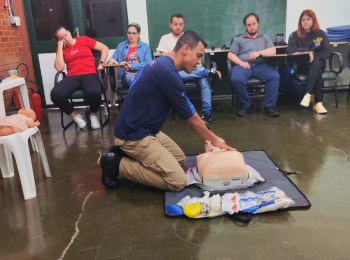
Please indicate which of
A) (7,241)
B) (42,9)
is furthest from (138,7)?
(7,241)

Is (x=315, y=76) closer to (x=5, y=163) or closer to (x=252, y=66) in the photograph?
(x=252, y=66)

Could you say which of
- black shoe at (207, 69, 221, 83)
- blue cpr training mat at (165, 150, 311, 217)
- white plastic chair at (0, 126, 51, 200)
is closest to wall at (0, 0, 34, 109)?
white plastic chair at (0, 126, 51, 200)

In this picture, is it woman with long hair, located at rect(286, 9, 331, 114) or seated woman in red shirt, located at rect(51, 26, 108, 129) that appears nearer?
seated woman in red shirt, located at rect(51, 26, 108, 129)

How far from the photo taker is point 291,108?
480 centimetres

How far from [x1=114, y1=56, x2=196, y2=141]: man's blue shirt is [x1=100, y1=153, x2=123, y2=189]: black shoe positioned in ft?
0.55

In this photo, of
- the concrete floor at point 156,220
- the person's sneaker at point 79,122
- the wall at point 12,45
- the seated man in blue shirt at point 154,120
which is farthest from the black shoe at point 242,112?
the wall at point 12,45

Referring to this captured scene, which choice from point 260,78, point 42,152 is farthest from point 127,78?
point 42,152

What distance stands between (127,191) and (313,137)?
2042 millimetres

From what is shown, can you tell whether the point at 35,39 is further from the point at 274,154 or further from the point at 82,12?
the point at 274,154

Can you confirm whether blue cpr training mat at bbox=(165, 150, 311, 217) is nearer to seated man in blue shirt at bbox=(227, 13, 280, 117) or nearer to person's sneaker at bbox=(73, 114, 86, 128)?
seated man in blue shirt at bbox=(227, 13, 280, 117)

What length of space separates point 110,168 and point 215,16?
3.48 metres

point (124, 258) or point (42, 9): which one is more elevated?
point (42, 9)

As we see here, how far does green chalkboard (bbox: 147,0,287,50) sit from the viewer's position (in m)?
5.14

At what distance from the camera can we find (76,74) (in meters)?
4.39
